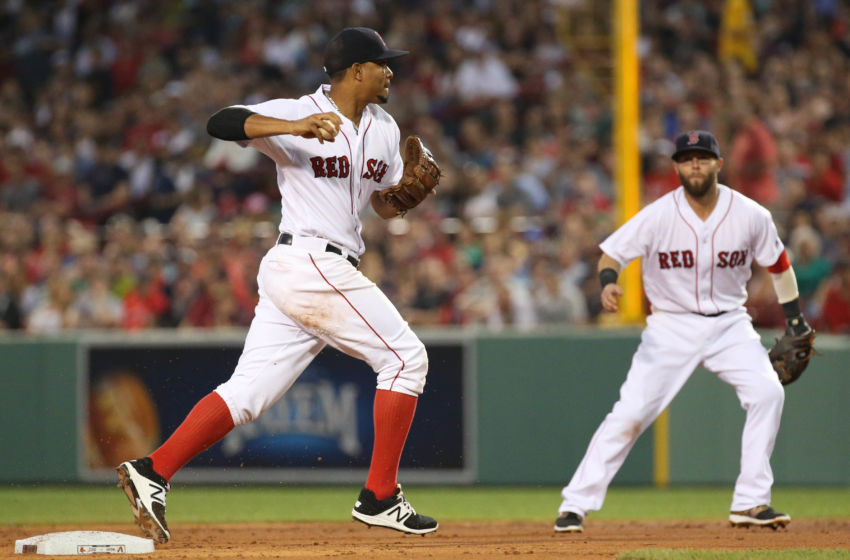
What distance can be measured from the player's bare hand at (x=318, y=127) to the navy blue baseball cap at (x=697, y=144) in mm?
2075

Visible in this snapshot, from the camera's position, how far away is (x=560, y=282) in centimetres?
1050

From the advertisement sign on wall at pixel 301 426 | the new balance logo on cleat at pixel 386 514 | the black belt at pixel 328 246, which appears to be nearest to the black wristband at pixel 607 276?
the black belt at pixel 328 246

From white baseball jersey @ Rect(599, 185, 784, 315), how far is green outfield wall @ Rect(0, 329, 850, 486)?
301cm

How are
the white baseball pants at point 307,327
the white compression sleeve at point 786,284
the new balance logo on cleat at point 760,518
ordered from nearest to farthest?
the white baseball pants at point 307,327
the new balance logo on cleat at point 760,518
the white compression sleeve at point 786,284

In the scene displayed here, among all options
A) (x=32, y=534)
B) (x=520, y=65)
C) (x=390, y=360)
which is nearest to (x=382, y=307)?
(x=390, y=360)

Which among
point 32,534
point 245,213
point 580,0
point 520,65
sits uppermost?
point 580,0

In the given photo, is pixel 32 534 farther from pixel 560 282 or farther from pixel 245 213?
pixel 245 213

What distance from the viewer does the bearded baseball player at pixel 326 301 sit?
17.6 feet

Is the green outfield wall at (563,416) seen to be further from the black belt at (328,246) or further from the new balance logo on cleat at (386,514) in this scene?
the black belt at (328,246)

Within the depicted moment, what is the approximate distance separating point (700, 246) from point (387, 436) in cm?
192

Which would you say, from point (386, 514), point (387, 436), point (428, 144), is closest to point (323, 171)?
point (387, 436)

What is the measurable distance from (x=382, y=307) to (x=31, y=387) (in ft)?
17.9

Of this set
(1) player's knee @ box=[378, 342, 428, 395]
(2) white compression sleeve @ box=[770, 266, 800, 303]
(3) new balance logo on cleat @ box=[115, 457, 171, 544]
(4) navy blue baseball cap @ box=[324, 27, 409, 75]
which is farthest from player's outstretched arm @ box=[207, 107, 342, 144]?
(2) white compression sleeve @ box=[770, 266, 800, 303]

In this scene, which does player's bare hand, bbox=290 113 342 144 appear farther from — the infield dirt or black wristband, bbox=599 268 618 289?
black wristband, bbox=599 268 618 289
